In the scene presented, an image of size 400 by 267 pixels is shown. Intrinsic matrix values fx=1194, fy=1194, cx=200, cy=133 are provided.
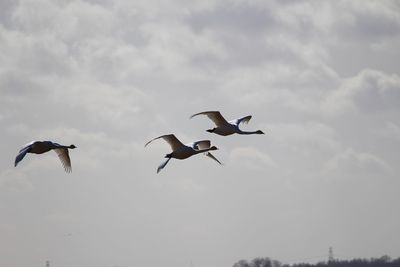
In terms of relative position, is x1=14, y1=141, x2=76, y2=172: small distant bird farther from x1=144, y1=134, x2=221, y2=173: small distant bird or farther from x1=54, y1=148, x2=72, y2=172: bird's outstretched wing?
x1=144, y1=134, x2=221, y2=173: small distant bird

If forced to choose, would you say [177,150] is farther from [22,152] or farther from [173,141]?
[22,152]

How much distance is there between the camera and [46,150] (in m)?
66.2

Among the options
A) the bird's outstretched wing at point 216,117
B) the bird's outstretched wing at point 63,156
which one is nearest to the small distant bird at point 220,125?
the bird's outstretched wing at point 216,117

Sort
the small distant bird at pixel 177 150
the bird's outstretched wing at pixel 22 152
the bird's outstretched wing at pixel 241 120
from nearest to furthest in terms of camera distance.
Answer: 1. the bird's outstretched wing at pixel 22 152
2. the small distant bird at pixel 177 150
3. the bird's outstretched wing at pixel 241 120

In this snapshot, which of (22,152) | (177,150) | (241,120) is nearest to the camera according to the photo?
(22,152)

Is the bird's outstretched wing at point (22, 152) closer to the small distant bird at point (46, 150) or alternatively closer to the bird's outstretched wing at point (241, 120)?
the small distant bird at point (46, 150)

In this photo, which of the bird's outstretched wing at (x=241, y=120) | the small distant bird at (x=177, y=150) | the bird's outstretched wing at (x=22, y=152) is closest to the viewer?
the bird's outstretched wing at (x=22, y=152)

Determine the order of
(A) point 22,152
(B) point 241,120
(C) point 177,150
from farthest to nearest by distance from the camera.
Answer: (B) point 241,120, (C) point 177,150, (A) point 22,152

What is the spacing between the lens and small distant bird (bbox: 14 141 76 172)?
63156mm

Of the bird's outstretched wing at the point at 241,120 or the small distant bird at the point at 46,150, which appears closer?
the small distant bird at the point at 46,150

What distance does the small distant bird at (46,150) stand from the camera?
Answer: 63156 mm

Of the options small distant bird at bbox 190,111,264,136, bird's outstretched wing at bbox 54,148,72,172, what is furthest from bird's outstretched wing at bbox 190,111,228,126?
bird's outstretched wing at bbox 54,148,72,172

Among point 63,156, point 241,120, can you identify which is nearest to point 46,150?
point 63,156

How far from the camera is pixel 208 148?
7256cm
